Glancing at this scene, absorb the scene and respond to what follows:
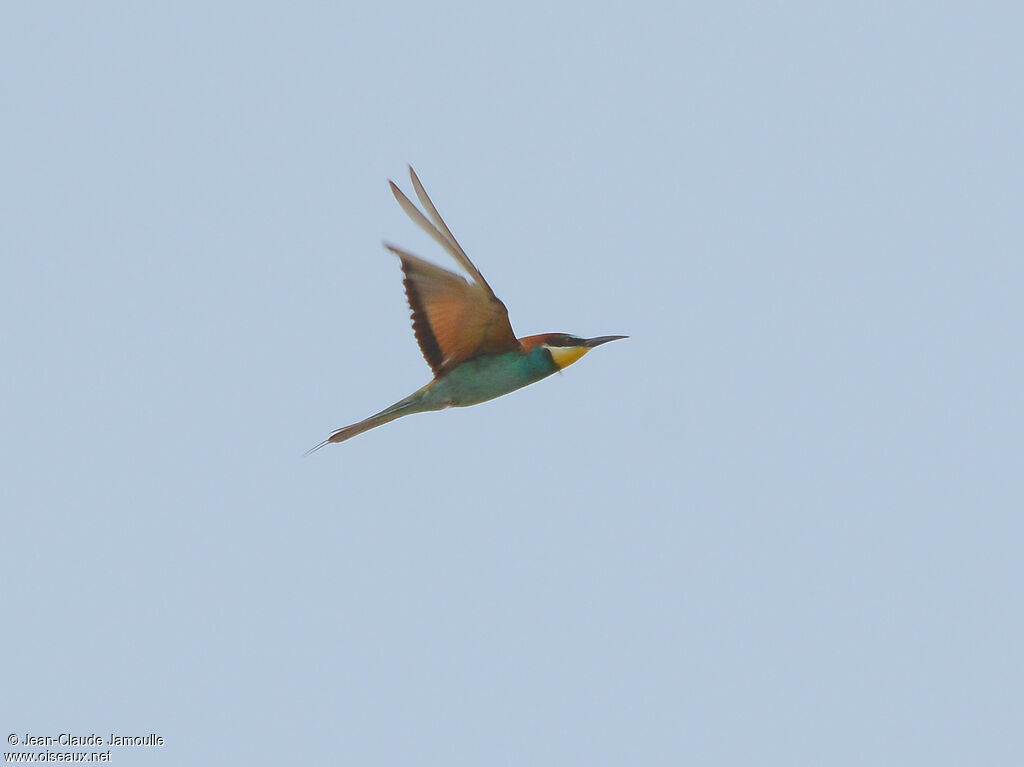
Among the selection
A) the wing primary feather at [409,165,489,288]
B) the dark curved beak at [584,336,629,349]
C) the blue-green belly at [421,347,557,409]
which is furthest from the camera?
the dark curved beak at [584,336,629,349]

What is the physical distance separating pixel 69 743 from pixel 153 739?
0.28 m

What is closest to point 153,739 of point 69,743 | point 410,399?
point 69,743

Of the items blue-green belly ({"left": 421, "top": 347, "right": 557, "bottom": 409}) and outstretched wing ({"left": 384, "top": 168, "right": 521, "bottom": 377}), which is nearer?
outstretched wing ({"left": 384, "top": 168, "right": 521, "bottom": 377})

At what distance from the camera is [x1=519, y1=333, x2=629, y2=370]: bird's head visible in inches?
149

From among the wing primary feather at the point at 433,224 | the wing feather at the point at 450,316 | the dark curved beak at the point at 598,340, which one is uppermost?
the wing primary feather at the point at 433,224

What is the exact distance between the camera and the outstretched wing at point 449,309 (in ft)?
10.9

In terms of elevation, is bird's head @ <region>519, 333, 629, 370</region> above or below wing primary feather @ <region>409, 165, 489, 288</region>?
below

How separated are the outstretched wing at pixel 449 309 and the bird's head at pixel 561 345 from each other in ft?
0.35

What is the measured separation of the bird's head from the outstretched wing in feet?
0.35

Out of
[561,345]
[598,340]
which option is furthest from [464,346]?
[598,340]

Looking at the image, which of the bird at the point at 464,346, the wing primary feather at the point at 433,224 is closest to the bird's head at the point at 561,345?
the bird at the point at 464,346

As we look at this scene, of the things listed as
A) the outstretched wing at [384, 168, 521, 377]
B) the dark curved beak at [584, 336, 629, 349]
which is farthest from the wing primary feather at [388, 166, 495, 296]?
the dark curved beak at [584, 336, 629, 349]

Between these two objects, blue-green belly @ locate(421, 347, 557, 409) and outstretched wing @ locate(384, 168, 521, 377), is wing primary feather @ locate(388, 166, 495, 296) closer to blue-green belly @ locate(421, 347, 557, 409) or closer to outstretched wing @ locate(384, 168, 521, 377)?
outstretched wing @ locate(384, 168, 521, 377)

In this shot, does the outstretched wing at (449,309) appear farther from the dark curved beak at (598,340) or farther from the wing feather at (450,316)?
the dark curved beak at (598,340)
